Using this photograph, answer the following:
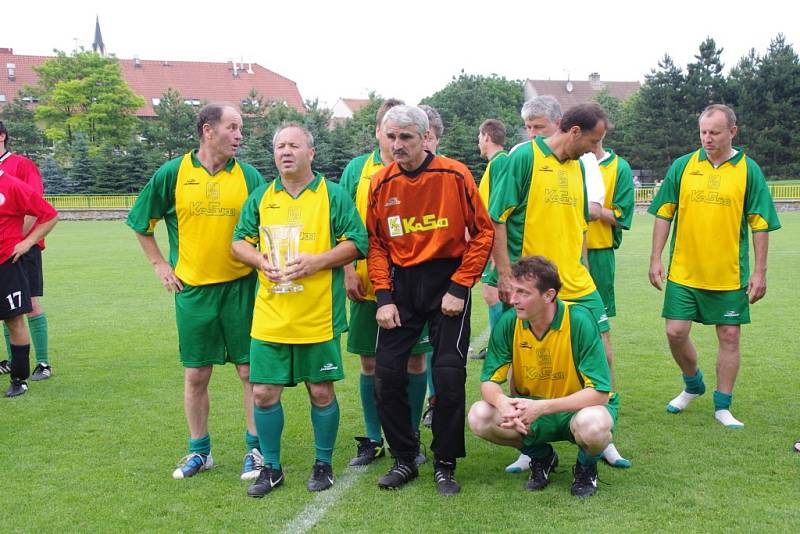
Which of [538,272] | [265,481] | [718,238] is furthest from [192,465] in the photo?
[718,238]

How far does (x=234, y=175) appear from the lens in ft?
15.7

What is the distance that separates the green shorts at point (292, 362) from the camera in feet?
14.4

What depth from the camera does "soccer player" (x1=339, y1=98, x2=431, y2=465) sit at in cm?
488

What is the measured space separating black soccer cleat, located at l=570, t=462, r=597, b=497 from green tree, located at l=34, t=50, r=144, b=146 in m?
56.9

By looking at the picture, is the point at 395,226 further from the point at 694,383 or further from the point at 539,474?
the point at 694,383

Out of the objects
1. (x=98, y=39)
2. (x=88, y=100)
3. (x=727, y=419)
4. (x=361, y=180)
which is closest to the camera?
(x=361, y=180)

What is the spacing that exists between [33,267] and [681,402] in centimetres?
610

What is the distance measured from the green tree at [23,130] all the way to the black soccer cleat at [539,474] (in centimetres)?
5270

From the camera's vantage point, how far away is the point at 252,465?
4680mm

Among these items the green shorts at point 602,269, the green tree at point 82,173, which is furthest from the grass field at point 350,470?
the green tree at point 82,173

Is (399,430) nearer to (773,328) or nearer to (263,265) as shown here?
(263,265)

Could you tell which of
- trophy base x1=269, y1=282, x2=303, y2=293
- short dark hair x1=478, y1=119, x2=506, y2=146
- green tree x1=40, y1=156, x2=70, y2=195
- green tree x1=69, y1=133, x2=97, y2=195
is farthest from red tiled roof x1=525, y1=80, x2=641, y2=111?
trophy base x1=269, y1=282, x2=303, y2=293

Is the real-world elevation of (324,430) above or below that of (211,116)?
below

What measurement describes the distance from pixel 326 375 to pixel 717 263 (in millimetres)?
2976
